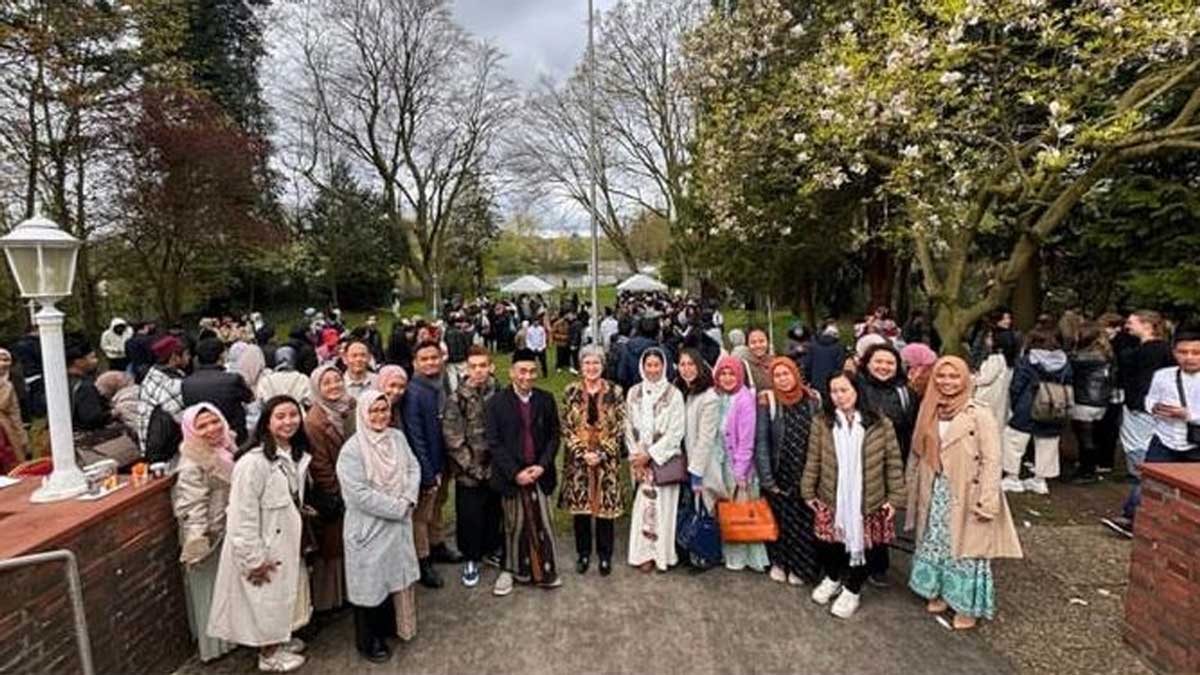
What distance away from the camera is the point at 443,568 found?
4.77 meters

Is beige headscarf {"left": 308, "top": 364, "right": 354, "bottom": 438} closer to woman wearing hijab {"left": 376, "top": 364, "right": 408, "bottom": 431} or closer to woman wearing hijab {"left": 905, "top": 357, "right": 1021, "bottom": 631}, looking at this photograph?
woman wearing hijab {"left": 376, "top": 364, "right": 408, "bottom": 431}

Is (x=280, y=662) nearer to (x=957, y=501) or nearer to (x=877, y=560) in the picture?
(x=877, y=560)

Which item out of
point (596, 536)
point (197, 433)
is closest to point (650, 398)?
point (596, 536)

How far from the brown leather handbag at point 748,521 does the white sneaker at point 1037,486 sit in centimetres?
340

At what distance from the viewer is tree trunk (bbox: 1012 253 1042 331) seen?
38.0 feet

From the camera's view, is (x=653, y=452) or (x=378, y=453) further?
(x=653, y=452)

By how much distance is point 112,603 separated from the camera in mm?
3070

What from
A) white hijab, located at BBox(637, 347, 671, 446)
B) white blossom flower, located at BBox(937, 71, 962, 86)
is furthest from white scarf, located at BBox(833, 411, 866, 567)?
white blossom flower, located at BBox(937, 71, 962, 86)

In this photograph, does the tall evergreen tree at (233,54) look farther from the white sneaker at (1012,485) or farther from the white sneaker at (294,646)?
the white sneaker at (1012,485)

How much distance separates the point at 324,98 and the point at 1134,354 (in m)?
27.4

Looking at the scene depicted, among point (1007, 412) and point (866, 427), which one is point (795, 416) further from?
point (1007, 412)

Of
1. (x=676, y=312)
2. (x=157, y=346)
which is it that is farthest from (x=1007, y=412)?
(x=676, y=312)

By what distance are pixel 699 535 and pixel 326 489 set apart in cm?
257

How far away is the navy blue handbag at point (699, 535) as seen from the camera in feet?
14.9
